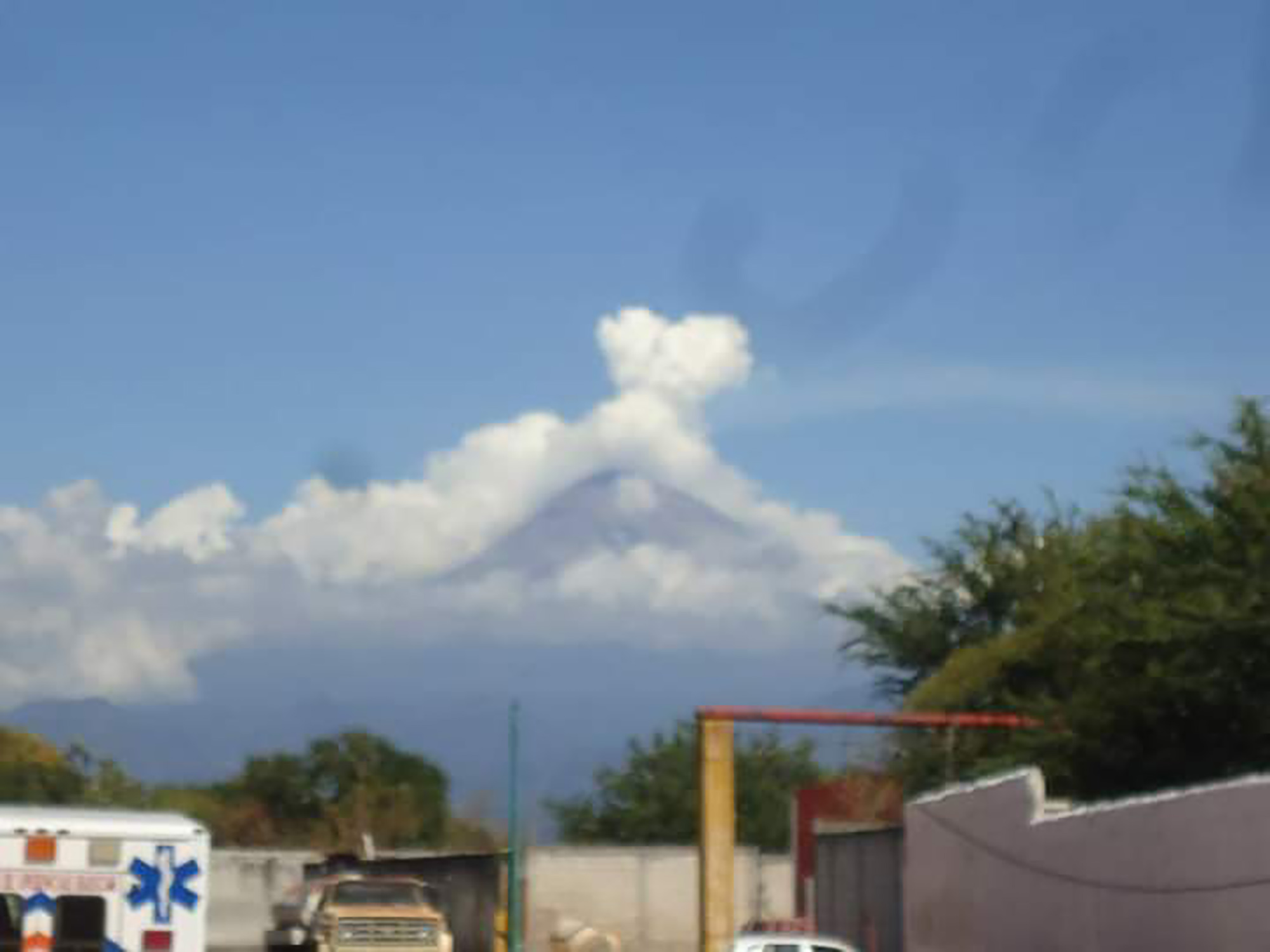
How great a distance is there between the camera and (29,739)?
129875mm

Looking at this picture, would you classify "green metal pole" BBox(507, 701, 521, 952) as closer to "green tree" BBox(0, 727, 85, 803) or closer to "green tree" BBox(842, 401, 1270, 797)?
"green tree" BBox(842, 401, 1270, 797)

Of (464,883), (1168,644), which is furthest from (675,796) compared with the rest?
(1168,644)

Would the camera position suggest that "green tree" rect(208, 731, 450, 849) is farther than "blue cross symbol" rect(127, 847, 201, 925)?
Yes

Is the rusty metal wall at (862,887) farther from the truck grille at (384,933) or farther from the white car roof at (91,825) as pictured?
the white car roof at (91,825)

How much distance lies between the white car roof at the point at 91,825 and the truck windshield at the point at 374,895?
812 inches

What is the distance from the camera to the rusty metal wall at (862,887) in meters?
40.6

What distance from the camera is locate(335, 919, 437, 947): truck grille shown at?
40.3 m

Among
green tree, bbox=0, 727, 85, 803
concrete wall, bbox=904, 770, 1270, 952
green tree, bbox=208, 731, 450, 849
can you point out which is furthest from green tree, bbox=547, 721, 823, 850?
concrete wall, bbox=904, 770, 1270, 952

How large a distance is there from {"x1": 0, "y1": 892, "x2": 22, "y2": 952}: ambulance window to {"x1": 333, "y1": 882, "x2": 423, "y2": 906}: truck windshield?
20833 mm

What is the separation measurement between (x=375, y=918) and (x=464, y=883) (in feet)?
50.1

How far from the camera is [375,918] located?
133ft

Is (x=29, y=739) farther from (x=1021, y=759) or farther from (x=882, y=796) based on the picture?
(x=1021, y=759)

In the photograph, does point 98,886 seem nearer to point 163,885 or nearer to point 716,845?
point 163,885

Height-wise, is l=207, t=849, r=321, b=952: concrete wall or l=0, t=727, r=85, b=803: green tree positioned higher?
l=0, t=727, r=85, b=803: green tree
